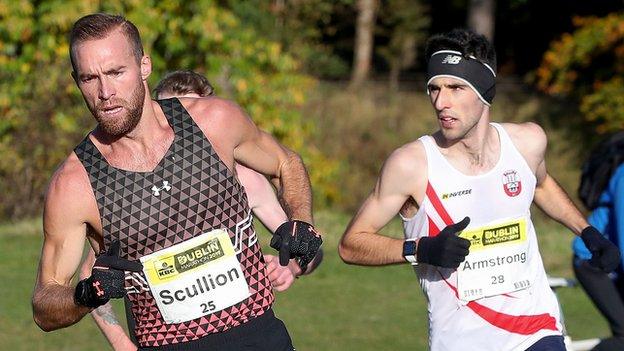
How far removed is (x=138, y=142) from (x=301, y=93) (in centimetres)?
1353

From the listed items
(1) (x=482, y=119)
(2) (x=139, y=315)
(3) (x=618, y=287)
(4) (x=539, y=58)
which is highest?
(1) (x=482, y=119)

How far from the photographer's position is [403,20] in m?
29.3

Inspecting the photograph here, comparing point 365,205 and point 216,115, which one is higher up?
point 216,115

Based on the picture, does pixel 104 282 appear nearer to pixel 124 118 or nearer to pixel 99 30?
pixel 124 118

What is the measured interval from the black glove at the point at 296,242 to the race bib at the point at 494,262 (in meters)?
0.93

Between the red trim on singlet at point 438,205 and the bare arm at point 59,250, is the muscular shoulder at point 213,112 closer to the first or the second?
the bare arm at point 59,250

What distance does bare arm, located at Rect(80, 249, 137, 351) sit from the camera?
17.7 ft

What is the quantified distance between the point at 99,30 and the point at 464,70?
69.7 inches

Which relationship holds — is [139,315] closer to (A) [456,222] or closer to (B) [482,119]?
(A) [456,222]

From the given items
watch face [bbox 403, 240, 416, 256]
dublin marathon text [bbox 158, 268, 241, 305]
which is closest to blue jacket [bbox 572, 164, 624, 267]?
watch face [bbox 403, 240, 416, 256]

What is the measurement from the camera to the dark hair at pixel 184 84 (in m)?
5.90

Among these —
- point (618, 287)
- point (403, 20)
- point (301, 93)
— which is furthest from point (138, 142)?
point (403, 20)

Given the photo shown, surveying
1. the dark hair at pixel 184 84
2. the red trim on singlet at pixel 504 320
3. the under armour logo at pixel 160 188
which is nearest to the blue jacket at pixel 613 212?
the red trim on singlet at pixel 504 320

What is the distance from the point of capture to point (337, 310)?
10.8 m
